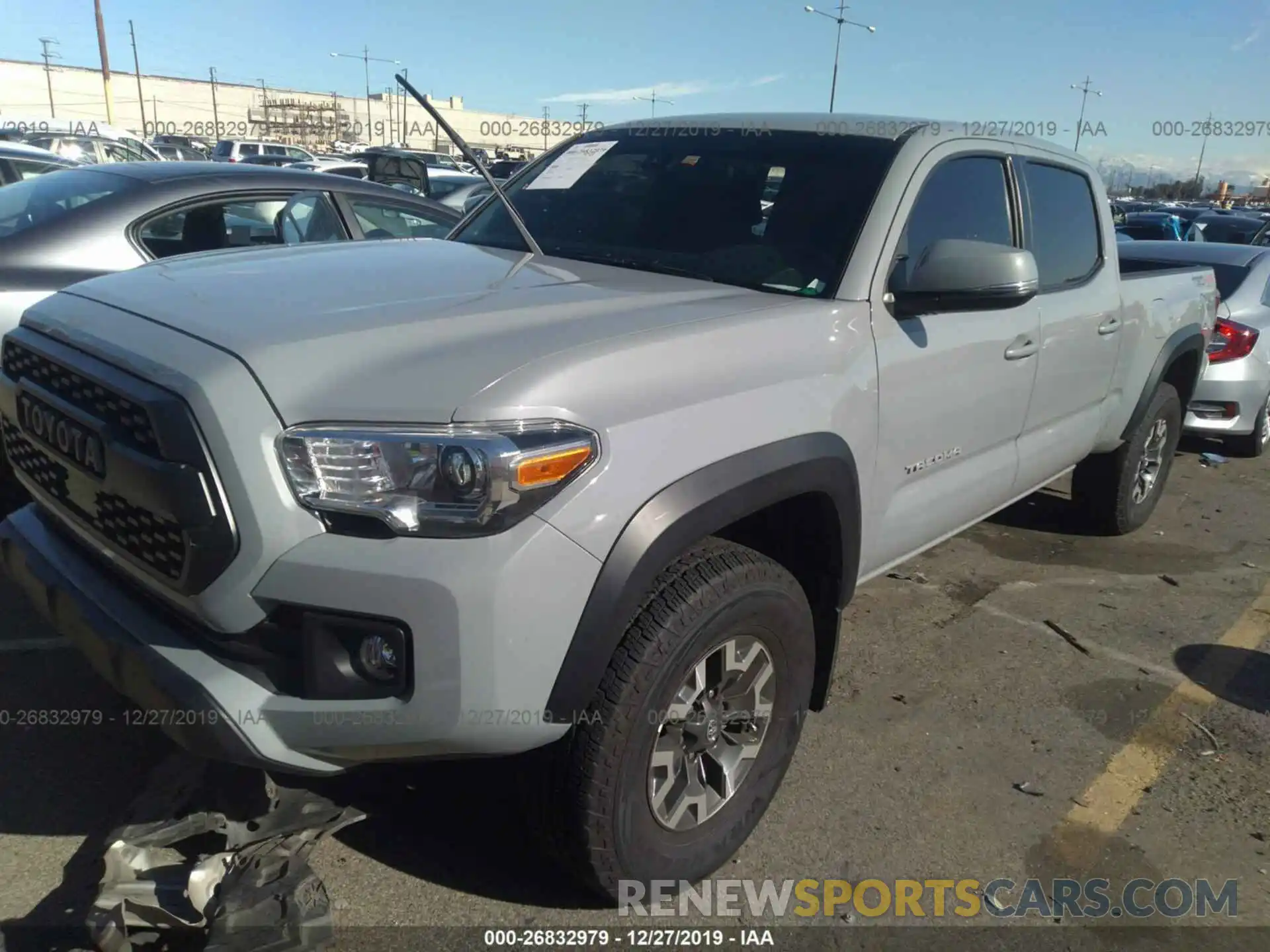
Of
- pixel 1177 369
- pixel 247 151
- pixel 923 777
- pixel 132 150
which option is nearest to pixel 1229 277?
pixel 1177 369

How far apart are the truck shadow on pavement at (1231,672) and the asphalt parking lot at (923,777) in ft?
0.04

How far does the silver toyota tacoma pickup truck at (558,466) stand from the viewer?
6.36ft

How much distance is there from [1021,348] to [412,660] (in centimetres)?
260

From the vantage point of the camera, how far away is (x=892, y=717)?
3.53 m

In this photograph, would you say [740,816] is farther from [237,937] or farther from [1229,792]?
[1229,792]

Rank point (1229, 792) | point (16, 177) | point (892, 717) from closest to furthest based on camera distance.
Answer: point (1229, 792) → point (892, 717) → point (16, 177)

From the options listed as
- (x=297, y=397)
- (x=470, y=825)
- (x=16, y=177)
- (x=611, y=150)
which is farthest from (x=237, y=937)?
(x=16, y=177)

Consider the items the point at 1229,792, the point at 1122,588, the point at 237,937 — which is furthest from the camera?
the point at 1122,588

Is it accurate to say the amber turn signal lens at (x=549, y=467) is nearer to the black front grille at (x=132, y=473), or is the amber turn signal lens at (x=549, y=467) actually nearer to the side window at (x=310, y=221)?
the black front grille at (x=132, y=473)

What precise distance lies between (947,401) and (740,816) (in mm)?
1449

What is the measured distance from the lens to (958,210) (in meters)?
3.44

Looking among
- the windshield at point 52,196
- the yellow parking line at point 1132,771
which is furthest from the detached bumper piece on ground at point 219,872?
the windshield at point 52,196

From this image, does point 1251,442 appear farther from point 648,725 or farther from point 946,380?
point 648,725

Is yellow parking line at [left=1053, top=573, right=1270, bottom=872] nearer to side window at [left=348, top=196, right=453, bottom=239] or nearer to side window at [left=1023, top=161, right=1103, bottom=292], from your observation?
side window at [left=1023, top=161, right=1103, bottom=292]
